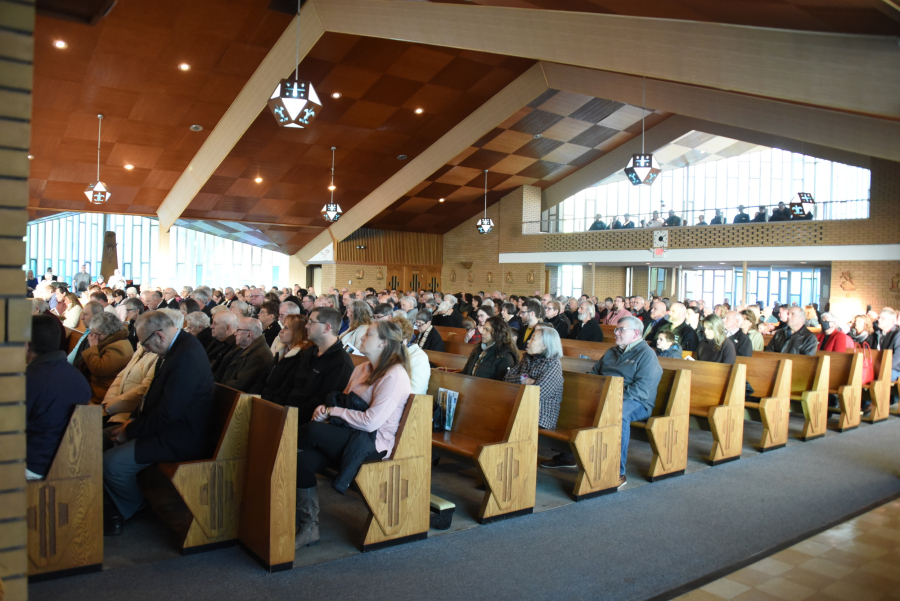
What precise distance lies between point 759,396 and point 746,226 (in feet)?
33.3

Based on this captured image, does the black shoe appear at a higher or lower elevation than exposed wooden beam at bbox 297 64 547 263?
lower

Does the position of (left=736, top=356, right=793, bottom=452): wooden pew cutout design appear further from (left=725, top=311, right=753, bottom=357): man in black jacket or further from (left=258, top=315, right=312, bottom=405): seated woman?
(left=258, top=315, right=312, bottom=405): seated woman

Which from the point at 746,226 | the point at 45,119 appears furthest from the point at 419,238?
the point at 45,119

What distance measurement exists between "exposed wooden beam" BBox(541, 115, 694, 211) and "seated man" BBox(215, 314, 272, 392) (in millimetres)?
13899

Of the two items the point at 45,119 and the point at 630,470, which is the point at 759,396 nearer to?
the point at 630,470

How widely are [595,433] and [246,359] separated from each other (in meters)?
2.38

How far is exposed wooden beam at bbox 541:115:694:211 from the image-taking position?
52.8ft

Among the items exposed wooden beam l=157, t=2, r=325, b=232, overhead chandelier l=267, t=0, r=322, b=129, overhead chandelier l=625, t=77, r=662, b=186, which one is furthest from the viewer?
overhead chandelier l=625, t=77, r=662, b=186

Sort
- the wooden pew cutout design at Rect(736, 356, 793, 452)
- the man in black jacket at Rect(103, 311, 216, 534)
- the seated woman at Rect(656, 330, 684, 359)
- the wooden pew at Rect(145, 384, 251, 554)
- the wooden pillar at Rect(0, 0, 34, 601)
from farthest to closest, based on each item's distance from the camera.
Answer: the seated woman at Rect(656, 330, 684, 359)
the wooden pew cutout design at Rect(736, 356, 793, 452)
the man in black jacket at Rect(103, 311, 216, 534)
the wooden pew at Rect(145, 384, 251, 554)
the wooden pillar at Rect(0, 0, 34, 601)

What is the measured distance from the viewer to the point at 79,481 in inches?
116

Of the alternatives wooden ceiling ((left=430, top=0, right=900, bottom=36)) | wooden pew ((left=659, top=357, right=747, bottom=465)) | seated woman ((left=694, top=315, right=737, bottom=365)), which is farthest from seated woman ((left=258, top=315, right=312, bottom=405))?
wooden ceiling ((left=430, top=0, right=900, bottom=36))

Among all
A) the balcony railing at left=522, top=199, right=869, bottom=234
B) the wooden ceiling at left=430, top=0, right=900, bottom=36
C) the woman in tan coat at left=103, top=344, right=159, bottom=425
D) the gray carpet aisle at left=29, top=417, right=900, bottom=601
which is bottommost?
the gray carpet aisle at left=29, top=417, right=900, bottom=601

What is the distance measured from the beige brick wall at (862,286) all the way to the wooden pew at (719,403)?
951 cm

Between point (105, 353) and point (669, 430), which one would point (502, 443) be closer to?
point (669, 430)
